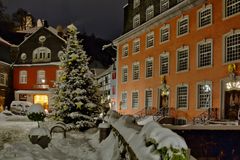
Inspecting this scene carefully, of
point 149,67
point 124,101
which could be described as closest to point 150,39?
point 149,67

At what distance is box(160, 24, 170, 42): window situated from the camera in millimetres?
32062

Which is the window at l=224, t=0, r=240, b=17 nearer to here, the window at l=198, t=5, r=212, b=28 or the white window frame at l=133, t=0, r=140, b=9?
the window at l=198, t=5, r=212, b=28

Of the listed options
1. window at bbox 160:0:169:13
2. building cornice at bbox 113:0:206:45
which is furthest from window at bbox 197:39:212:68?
window at bbox 160:0:169:13

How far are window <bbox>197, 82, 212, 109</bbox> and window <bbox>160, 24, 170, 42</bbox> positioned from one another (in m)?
6.70

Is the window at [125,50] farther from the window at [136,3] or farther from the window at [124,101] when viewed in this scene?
the window at [136,3]

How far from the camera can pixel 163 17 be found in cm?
3238

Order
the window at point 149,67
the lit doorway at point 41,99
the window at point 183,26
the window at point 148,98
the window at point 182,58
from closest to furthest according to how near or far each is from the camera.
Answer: the window at point 182,58, the window at point 183,26, the window at point 148,98, the window at point 149,67, the lit doorway at point 41,99

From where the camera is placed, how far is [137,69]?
3797cm

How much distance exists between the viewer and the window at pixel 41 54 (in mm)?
55156

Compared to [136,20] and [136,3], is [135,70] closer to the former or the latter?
[136,20]

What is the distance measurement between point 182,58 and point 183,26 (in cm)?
241

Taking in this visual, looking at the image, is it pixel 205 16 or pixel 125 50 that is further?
pixel 125 50

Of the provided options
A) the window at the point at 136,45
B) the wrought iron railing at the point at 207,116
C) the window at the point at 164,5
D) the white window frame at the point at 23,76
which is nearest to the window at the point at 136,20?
the window at the point at 136,45

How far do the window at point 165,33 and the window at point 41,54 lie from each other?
25.5m
